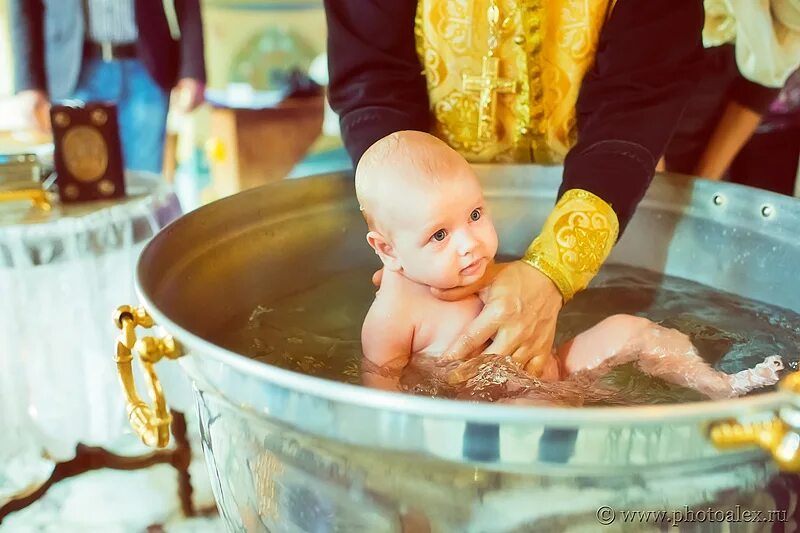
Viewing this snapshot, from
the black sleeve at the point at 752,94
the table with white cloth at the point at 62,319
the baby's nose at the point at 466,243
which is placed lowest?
the table with white cloth at the point at 62,319

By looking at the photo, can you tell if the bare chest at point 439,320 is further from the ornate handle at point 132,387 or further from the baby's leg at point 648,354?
the ornate handle at point 132,387

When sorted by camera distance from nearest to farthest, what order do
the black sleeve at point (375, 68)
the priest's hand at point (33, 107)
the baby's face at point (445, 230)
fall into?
the baby's face at point (445, 230) < the black sleeve at point (375, 68) < the priest's hand at point (33, 107)

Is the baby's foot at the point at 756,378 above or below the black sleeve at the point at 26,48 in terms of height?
below

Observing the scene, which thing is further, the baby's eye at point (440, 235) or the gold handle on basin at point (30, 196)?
the gold handle on basin at point (30, 196)

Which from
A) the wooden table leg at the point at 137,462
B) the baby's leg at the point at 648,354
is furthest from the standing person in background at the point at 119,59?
the baby's leg at the point at 648,354

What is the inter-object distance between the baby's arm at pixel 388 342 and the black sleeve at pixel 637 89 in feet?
0.73

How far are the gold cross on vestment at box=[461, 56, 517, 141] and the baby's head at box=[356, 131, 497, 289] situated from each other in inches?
7.0

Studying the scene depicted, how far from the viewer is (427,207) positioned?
75 cm

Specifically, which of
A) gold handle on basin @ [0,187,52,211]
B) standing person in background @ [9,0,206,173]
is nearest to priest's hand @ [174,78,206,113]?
standing person in background @ [9,0,206,173]

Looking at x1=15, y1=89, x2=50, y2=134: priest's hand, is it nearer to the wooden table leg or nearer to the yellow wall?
the wooden table leg

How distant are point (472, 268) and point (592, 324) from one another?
0.22 m

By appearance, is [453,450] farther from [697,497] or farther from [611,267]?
[611,267]

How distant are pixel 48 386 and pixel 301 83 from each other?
2.07 meters

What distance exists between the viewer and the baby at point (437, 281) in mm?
755
